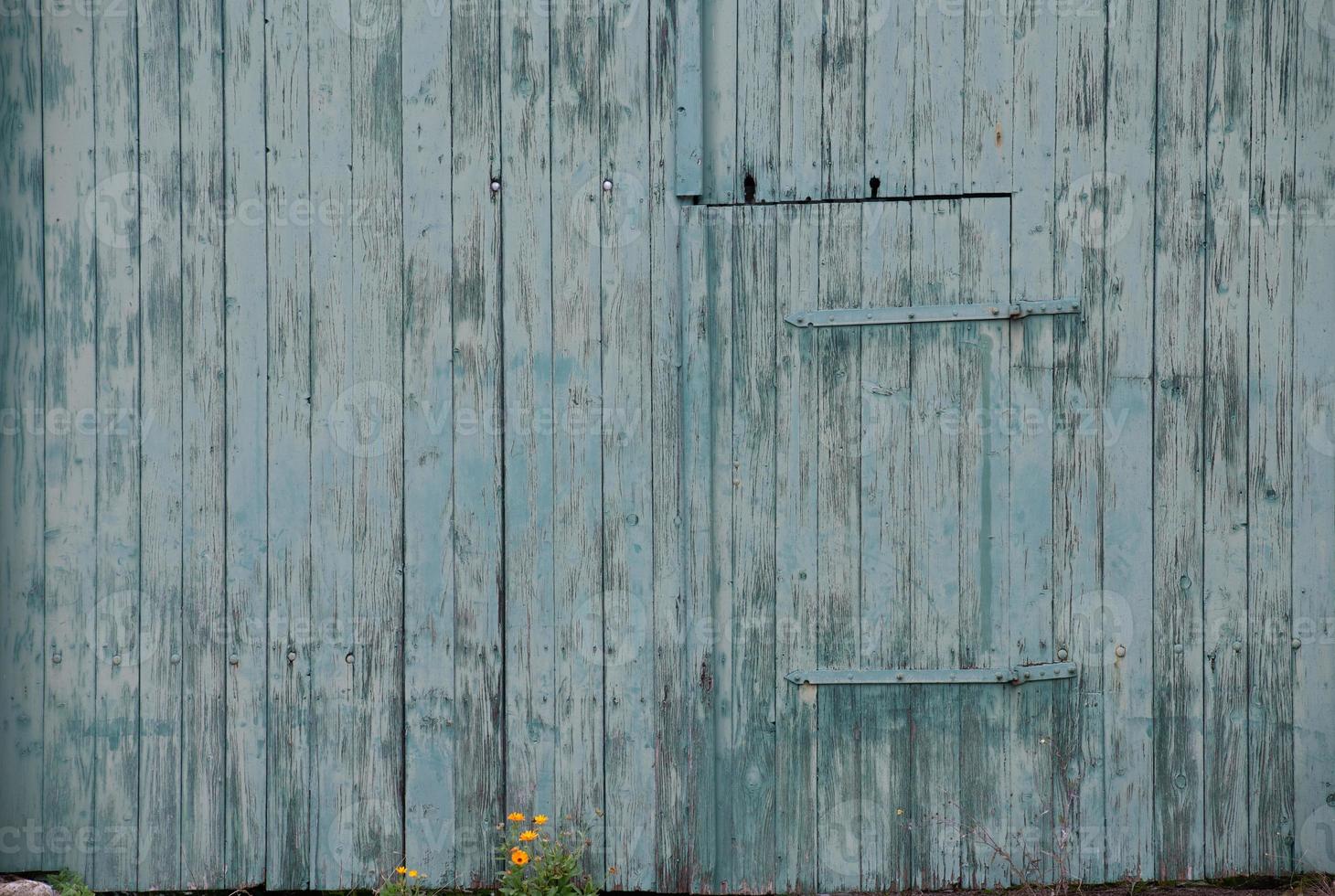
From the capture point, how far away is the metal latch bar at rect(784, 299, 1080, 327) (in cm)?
330

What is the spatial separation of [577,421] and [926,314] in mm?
1021

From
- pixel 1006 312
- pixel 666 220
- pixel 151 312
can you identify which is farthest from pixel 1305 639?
pixel 151 312

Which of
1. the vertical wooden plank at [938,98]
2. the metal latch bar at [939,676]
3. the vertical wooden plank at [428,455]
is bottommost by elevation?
the metal latch bar at [939,676]

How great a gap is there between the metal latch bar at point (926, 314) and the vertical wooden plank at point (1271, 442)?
1.82 feet

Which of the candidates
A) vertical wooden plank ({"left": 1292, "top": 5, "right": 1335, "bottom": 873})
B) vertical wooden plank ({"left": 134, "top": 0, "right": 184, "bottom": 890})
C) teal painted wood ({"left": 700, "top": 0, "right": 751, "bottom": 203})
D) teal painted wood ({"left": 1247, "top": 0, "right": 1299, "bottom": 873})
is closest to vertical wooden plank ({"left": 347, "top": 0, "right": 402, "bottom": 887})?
vertical wooden plank ({"left": 134, "top": 0, "right": 184, "bottom": 890})

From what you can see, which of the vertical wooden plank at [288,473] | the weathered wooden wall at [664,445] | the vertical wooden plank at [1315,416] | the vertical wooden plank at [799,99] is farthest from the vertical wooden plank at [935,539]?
the vertical wooden plank at [288,473]

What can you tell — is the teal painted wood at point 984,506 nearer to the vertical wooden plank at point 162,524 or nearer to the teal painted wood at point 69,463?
the vertical wooden plank at point 162,524

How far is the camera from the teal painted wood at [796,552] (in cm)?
333

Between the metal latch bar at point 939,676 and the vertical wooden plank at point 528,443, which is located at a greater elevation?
the vertical wooden plank at point 528,443

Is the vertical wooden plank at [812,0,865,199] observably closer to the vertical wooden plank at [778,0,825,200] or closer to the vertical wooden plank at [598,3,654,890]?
the vertical wooden plank at [778,0,825,200]

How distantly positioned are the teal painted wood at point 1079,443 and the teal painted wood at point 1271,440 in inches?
16.8

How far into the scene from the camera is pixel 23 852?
10.8 ft

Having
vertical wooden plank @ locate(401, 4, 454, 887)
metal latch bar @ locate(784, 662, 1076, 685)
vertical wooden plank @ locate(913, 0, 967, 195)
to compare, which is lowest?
metal latch bar @ locate(784, 662, 1076, 685)

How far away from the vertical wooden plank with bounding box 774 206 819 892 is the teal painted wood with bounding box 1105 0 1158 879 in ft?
2.70
